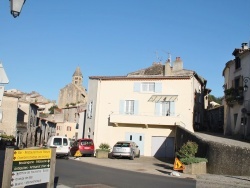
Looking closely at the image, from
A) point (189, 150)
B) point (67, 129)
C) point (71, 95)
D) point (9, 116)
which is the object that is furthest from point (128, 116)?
point (71, 95)

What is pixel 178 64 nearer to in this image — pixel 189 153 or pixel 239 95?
pixel 239 95

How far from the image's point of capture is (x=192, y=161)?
18.2 meters

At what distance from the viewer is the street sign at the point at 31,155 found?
24.8 ft

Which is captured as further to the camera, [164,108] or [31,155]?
[164,108]

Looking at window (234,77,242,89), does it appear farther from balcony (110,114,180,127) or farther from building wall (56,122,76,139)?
building wall (56,122,76,139)

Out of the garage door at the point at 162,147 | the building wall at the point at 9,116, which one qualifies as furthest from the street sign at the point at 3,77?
the building wall at the point at 9,116

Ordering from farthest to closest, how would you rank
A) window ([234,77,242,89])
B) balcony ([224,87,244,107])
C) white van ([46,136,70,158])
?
window ([234,77,242,89])
balcony ([224,87,244,107])
white van ([46,136,70,158])

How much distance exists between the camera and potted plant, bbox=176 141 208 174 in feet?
59.3

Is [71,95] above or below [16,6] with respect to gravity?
above

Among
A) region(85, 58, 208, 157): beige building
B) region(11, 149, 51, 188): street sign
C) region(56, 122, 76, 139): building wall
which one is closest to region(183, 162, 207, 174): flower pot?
region(11, 149, 51, 188): street sign

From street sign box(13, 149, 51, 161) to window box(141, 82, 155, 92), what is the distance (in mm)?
25072

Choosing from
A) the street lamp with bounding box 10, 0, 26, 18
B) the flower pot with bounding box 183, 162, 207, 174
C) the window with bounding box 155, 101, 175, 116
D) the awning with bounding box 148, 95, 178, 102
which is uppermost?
the awning with bounding box 148, 95, 178, 102

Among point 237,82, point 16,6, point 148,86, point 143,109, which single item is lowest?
point 16,6

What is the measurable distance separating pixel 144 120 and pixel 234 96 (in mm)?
8790
